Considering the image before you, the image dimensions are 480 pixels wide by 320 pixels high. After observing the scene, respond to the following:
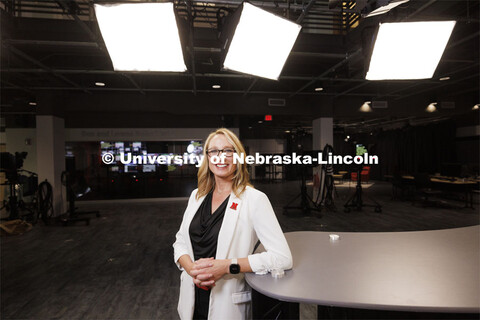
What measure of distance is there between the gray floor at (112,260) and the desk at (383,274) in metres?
1.32

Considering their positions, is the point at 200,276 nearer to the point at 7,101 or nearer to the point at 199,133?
the point at 199,133

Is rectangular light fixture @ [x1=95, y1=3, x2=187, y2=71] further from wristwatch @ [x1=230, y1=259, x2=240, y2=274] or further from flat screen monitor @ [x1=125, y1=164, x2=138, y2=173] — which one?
flat screen monitor @ [x1=125, y1=164, x2=138, y2=173]

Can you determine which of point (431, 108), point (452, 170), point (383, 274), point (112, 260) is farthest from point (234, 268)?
point (431, 108)

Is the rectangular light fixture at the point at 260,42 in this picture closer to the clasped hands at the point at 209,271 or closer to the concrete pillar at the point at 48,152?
the clasped hands at the point at 209,271

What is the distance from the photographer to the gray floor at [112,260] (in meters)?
2.70

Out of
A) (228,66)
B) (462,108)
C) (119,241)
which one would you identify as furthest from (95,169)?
(462,108)

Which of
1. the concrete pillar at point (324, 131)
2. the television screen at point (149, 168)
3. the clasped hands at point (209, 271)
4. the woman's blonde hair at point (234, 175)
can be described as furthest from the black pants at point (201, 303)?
the television screen at point (149, 168)

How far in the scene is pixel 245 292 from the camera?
4.45 feet

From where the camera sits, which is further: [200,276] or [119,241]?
[119,241]

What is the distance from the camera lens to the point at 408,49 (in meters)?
2.05

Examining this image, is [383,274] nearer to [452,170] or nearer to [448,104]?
[452,170]

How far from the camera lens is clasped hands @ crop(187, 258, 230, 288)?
125 cm

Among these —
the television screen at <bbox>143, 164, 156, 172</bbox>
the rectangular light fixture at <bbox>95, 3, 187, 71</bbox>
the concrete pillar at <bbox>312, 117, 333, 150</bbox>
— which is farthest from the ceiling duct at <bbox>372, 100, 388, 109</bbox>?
the rectangular light fixture at <bbox>95, 3, 187, 71</bbox>

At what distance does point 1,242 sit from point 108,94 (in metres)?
4.31
